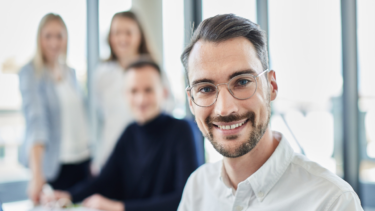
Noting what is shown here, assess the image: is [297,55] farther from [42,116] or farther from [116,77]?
[42,116]

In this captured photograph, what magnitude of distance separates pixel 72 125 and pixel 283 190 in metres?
2.36

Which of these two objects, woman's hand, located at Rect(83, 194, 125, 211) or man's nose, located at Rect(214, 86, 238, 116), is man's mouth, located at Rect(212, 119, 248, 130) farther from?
woman's hand, located at Rect(83, 194, 125, 211)

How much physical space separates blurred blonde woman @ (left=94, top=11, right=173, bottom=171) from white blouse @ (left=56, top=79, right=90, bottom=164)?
0.53 feet

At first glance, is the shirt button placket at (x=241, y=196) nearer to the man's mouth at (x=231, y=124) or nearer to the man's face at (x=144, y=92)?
the man's mouth at (x=231, y=124)

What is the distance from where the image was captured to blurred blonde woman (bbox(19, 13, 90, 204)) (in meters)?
2.43

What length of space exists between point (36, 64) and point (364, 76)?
264cm

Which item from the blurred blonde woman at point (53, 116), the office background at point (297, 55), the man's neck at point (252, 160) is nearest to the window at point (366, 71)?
the office background at point (297, 55)

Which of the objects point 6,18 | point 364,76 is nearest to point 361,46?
point 364,76

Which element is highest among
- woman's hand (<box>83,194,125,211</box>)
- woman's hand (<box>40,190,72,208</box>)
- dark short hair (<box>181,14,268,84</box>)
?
dark short hair (<box>181,14,268,84</box>)

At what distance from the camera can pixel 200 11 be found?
11.1ft

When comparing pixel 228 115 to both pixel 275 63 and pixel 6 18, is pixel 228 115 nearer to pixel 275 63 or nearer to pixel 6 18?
pixel 275 63

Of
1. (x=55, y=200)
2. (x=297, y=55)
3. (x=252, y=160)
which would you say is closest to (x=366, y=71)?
(x=297, y=55)

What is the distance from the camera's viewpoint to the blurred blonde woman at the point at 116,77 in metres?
2.71

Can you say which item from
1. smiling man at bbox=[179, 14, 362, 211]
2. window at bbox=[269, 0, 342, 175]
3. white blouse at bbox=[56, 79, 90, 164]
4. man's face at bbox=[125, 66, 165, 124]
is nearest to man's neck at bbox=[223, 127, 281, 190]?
smiling man at bbox=[179, 14, 362, 211]
